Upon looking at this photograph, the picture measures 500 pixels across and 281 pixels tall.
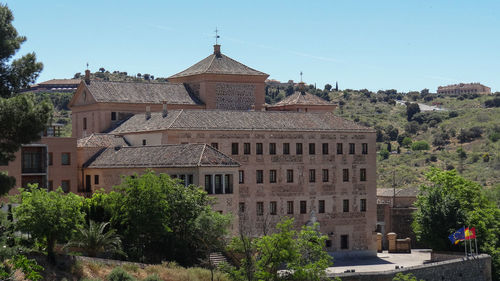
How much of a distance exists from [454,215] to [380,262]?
581 centimetres

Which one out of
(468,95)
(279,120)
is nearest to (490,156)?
(468,95)

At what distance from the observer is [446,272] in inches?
2057

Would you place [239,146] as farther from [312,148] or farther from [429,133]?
[429,133]

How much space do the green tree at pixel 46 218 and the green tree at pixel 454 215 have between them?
28.3 meters

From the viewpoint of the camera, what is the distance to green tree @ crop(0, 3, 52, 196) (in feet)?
106

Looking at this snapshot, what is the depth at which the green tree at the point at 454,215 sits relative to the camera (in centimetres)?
5916

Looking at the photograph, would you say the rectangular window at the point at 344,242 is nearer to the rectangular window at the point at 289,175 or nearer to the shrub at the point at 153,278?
the rectangular window at the point at 289,175

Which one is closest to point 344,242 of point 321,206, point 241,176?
point 321,206

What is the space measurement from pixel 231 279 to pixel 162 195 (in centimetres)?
583

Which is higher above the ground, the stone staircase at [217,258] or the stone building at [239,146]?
the stone building at [239,146]

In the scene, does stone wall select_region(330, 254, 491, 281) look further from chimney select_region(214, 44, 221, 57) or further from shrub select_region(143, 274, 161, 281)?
chimney select_region(214, 44, 221, 57)

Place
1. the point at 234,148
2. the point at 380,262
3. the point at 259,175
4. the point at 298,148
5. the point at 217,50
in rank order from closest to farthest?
1. the point at 234,148
2. the point at 259,175
3. the point at 380,262
4. the point at 298,148
5. the point at 217,50

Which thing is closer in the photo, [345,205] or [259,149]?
[259,149]

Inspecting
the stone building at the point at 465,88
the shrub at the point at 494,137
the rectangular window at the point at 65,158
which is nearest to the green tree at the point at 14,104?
the rectangular window at the point at 65,158
